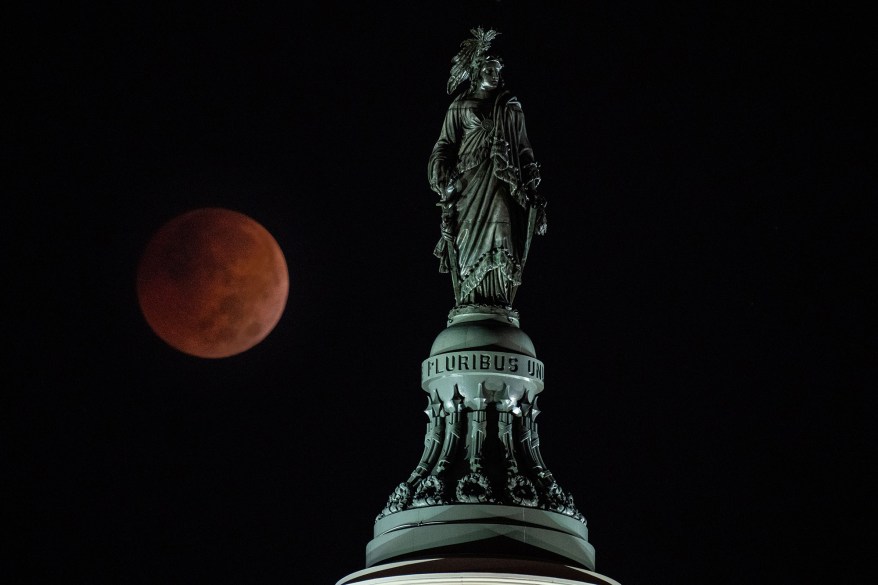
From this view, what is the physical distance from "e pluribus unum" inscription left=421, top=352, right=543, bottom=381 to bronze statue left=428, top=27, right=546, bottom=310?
1152 mm

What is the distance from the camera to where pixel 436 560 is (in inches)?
985

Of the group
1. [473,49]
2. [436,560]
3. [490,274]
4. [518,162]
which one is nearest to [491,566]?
[436,560]

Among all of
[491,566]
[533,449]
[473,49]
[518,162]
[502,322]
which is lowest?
[491,566]

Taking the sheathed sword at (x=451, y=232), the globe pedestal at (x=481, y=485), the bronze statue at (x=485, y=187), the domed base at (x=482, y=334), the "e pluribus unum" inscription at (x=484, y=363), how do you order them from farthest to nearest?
the sheathed sword at (x=451, y=232) < the bronze statue at (x=485, y=187) < the domed base at (x=482, y=334) < the "e pluribus unum" inscription at (x=484, y=363) < the globe pedestal at (x=481, y=485)

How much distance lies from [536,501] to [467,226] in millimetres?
4646

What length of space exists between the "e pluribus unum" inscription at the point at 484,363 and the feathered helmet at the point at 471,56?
15.4 ft

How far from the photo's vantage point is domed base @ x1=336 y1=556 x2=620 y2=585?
24672 millimetres

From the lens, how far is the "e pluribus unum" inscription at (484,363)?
26.3 metres

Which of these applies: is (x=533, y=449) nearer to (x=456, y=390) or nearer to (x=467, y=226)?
(x=456, y=390)

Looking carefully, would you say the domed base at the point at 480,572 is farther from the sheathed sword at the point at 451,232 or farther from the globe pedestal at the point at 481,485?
the sheathed sword at the point at 451,232

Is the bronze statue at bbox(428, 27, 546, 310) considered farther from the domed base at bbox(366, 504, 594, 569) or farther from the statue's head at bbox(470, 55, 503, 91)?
the domed base at bbox(366, 504, 594, 569)

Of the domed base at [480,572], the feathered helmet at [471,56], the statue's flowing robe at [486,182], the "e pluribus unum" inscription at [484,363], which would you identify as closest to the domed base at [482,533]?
the domed base at [480,572]

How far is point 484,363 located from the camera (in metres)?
26.3

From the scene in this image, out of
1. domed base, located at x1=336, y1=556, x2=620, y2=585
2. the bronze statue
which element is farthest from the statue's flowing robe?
domed base, located at x1=336, y1=556, x2=620, y2=585
